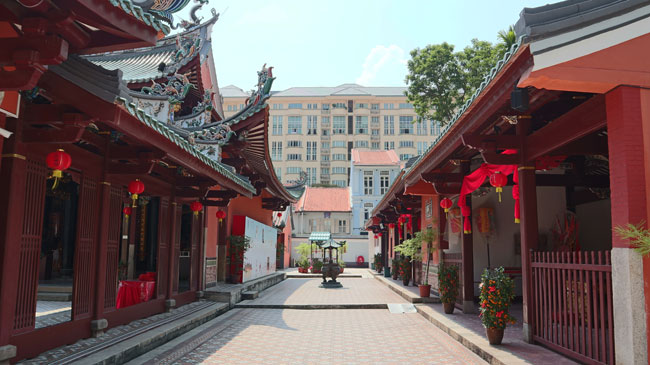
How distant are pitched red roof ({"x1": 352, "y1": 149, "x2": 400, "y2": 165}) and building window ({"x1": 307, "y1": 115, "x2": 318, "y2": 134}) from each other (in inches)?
638

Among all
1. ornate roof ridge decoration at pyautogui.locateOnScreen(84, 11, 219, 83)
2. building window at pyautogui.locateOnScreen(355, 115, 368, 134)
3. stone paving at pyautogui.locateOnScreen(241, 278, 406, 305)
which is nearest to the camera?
ornate roof ridge decoration at pyautogui.locateOnScreen(84, 11, 219, 83)

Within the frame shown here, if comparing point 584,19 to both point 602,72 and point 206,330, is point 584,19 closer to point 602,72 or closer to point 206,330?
point 602,72

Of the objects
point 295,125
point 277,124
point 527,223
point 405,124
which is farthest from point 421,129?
point 527,223

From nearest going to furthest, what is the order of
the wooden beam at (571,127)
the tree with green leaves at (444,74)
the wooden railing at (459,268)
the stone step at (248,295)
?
the wooden beam at (571,127)
the wooden railing at (459,268)
the stone step at (248,295)
the tree with green leaves at (444,74)

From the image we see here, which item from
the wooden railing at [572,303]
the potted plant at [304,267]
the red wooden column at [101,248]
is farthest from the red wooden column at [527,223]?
the potted plant at [304,267]

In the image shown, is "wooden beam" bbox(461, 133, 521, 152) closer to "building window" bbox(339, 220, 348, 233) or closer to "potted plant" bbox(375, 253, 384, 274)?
"potted plant" bbox(375, 253, 384, 274)

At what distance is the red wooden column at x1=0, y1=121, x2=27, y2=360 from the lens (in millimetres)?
4723

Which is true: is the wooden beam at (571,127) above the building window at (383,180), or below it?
below

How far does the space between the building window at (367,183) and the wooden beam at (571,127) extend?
112 ft

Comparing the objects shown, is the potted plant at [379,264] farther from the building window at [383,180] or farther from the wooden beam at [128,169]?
the wooden beam at [128,169]

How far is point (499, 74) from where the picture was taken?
185 inches

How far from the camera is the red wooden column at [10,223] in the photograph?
4723mm

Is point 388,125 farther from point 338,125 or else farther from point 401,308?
point 401,308

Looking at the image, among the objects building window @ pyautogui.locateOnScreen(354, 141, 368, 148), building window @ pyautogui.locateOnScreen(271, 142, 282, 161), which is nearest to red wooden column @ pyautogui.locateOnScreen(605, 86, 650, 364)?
building window @ pyautogui.locateOnScreen(271, 142, 282, 161)
